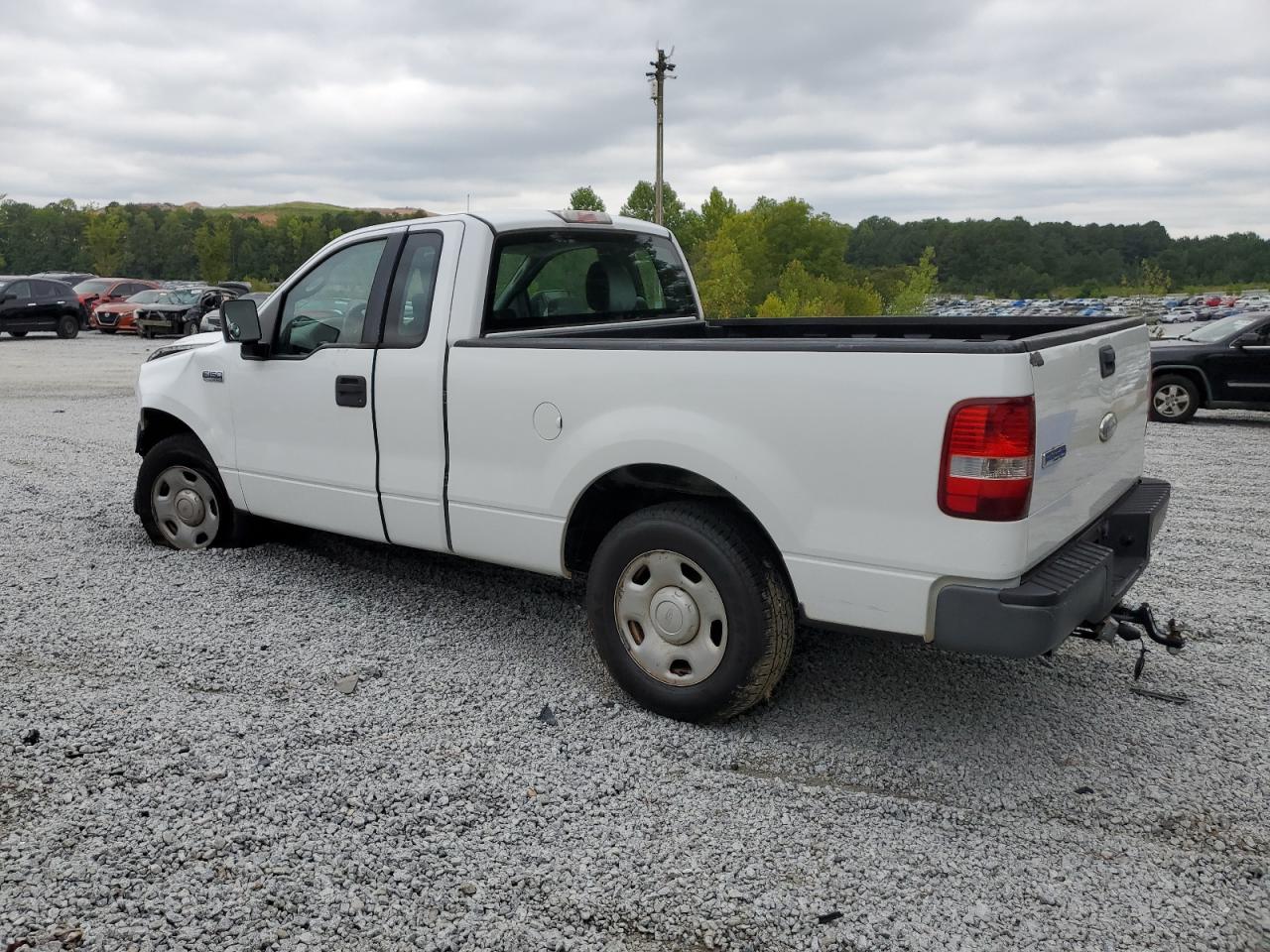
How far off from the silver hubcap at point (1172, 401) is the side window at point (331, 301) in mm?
11494

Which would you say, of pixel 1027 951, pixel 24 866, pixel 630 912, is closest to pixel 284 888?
pixel 24 866

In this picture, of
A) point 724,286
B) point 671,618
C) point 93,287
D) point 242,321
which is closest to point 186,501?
point 242,321

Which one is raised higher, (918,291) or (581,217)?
(918,291)

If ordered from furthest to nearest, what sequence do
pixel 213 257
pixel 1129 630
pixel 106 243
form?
1. pixel 106 243
2. pixel 213 257
3. pixel 1129 630

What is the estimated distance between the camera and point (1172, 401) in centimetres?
1305

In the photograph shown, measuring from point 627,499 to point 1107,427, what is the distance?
1864 millimetres

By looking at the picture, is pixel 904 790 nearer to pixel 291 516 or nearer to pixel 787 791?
pixel 787 791

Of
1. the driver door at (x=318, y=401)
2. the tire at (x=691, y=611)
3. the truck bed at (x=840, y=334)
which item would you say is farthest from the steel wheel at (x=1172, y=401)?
the driver door at (x=318, y=401)

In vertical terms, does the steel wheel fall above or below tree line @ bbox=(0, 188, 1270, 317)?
below

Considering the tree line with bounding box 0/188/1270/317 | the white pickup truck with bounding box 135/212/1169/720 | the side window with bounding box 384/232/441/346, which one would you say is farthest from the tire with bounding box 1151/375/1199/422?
the tree line with bounding box 0/188/1270/317

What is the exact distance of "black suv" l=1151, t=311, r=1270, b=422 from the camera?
12547 mm

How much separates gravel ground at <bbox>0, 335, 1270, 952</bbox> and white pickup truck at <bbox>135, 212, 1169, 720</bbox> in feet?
1.57

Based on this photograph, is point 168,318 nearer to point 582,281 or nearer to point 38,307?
point 38,307

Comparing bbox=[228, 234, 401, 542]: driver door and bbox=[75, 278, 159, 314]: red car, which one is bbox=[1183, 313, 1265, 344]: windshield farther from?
bbox=[75, 278, 159, 314]: red car
